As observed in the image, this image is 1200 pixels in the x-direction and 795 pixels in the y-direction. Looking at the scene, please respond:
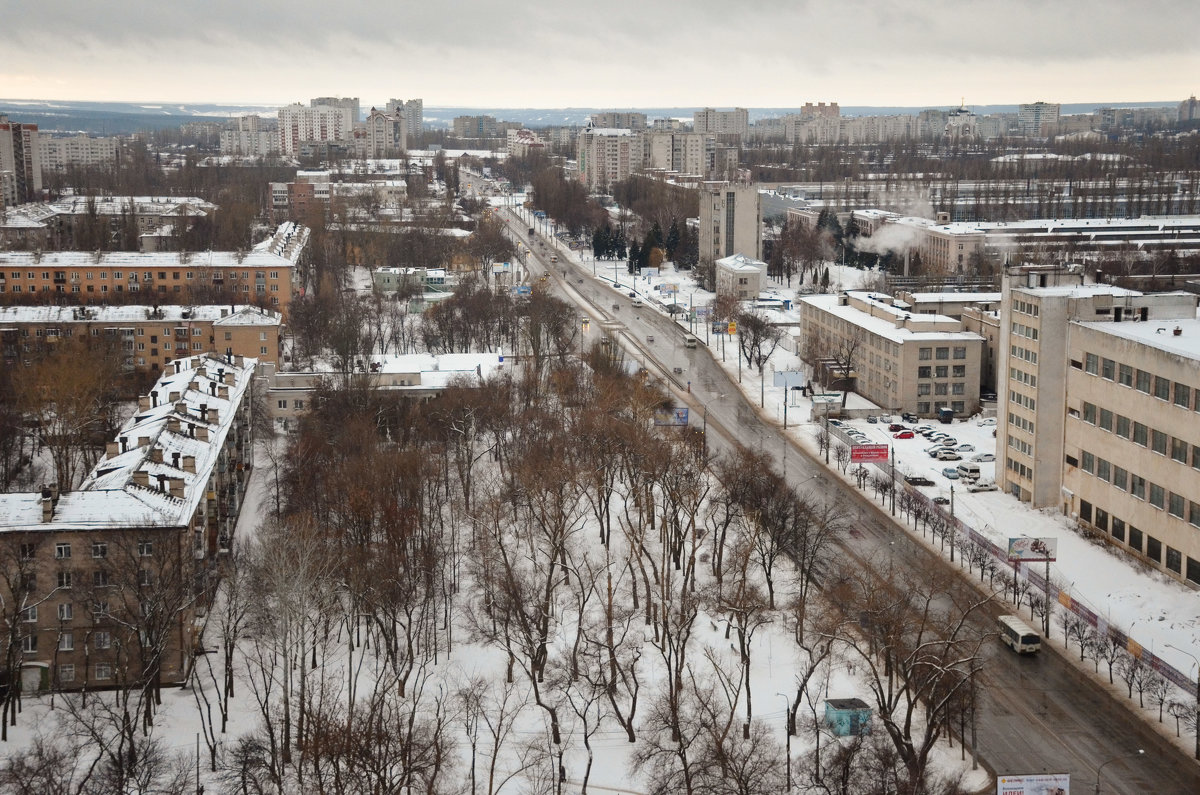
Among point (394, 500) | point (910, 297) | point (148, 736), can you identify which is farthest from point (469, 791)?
point (910, 297)

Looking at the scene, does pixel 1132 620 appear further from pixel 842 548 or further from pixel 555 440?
pixel 555 440

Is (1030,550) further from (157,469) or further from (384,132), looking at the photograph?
(384,132)

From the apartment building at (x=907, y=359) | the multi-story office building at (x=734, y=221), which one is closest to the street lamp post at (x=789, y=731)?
the apartment building at (x=907, y=359)

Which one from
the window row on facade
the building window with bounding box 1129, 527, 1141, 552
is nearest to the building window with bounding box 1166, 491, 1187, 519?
the building window with bounding box 1129, 527, 1141, 552

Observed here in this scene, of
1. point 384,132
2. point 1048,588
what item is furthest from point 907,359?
point 384,132

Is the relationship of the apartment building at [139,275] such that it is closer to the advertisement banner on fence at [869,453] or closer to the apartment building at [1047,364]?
the advertisement banner on fence at [869,453]
